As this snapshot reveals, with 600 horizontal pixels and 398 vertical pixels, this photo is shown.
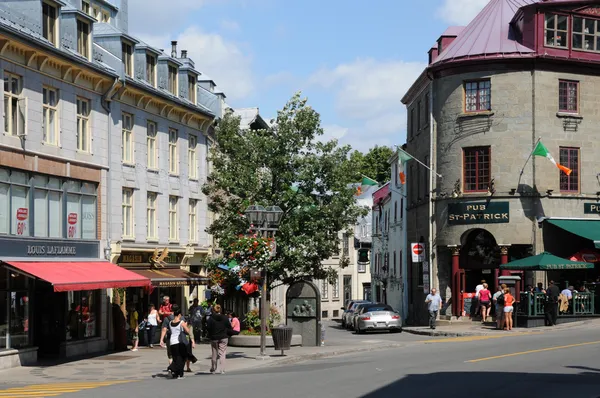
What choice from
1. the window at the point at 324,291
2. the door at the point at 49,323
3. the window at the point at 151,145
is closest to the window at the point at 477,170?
the window at the point at 151,145

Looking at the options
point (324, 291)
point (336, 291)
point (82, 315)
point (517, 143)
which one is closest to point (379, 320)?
point (517, 143)

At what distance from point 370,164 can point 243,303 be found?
51.5 m

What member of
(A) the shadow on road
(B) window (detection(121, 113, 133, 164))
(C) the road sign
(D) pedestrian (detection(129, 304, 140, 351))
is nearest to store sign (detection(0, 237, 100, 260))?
(D) pedestrian (detection(129, 304, 140, 351))

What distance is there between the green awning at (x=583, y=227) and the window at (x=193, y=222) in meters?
15.4

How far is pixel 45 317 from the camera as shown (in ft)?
101

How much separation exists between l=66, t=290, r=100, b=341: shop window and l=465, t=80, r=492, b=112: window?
20.0 m

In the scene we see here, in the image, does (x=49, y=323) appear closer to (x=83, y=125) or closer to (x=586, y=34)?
(x=83, y=125)

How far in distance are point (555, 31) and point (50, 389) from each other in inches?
1210

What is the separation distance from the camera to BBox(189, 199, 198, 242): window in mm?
41594

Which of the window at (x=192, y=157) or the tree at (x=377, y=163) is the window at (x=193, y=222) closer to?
the window at (x=192, y=157)

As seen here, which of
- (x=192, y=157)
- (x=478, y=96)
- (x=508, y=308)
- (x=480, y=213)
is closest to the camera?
(x=508, y=308)

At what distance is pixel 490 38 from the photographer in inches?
1767

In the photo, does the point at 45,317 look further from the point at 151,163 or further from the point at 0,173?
the point at 151,163

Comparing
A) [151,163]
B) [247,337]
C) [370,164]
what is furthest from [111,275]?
[370,164]
